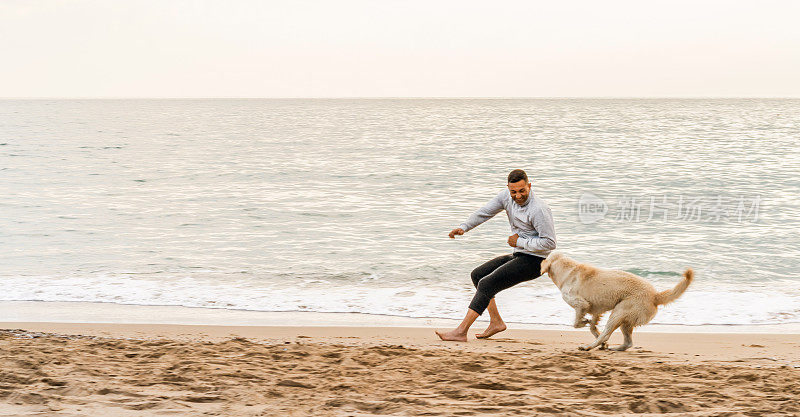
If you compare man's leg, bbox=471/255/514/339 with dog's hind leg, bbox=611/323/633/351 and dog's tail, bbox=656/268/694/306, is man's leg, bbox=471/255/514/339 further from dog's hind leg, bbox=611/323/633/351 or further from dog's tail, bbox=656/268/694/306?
dog's tail, bbox=656/268/694/306

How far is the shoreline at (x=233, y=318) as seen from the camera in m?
7.50

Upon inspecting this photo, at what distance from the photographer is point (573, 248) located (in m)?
13.2

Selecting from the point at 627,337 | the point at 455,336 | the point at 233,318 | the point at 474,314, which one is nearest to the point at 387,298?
the point at 233,318

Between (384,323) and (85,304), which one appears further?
(85,304)

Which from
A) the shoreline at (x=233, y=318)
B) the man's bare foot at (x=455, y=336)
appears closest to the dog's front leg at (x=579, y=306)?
the man's bare foot at (x=455, y=336)

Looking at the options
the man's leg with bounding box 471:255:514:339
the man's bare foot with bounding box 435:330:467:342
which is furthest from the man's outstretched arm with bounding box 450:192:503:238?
the man's bare foot with bounding box 435:330:467:342

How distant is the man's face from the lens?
5.81 metres

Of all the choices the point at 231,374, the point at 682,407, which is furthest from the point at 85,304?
the point at 682,407

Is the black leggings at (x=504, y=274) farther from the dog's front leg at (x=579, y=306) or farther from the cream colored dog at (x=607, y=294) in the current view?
the dog's front leg at (x=579, y=306)

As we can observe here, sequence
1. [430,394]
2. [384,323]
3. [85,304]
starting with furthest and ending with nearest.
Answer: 1. [85,304]
2. [384,323]
3. [430,394]

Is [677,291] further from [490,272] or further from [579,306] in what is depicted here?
[490,272]

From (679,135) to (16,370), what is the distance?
145 ft

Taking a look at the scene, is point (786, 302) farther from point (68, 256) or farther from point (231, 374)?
point (68, 256)

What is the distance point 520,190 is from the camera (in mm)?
5828
